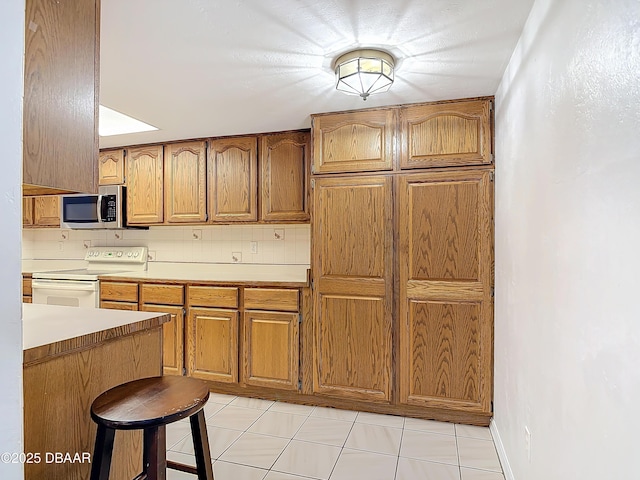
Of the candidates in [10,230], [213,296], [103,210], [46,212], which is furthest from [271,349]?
[46,212]

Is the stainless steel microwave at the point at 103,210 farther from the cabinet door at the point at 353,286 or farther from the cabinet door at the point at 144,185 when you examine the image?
the cabinet door at the point at 353,286

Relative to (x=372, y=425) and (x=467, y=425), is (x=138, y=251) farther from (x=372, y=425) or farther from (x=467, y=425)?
(x=467, y=425)

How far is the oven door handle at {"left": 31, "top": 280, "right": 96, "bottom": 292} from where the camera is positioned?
3.19 meters

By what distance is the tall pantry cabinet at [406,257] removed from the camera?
2.33 meters

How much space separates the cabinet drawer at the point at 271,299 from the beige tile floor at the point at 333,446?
28.0 inches

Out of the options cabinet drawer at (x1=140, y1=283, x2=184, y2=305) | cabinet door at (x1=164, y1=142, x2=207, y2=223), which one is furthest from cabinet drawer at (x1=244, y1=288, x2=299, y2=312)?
cabinet door at (x1=164, y1=142, x2=207, y2=223)

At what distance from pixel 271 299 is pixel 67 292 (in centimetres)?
189

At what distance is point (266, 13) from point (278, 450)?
2.17m

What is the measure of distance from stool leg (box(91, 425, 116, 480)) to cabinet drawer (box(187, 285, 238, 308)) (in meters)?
1.71

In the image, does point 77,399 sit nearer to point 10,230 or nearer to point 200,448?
point 200,448

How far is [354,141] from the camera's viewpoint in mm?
2549

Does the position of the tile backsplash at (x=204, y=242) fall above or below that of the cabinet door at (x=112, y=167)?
below

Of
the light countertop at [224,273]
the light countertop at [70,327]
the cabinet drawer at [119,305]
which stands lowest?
the cabinet drawer at [119,305]

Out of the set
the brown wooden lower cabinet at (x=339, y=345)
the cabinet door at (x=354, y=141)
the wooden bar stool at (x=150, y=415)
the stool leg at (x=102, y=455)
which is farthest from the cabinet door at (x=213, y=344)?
the stool leg at (x=102, y=455)
